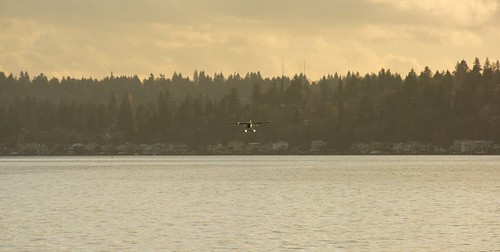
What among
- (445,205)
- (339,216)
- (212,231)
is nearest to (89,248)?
(212,231)

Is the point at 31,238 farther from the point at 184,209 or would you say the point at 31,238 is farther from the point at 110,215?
the point at 184,209

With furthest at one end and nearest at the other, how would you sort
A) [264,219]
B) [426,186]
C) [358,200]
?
[426,186] → [358,200] → [264,219]

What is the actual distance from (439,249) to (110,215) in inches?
1532

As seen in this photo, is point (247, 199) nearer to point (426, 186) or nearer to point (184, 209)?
point (184, 209)

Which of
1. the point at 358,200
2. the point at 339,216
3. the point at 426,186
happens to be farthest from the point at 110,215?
the point at 426,186

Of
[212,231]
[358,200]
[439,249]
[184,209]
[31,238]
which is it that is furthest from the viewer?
[358,200]

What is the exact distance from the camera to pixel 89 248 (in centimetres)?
6844

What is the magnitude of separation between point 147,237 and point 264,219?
17058mm

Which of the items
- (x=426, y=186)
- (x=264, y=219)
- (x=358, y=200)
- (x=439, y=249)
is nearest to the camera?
(x=439, y=249)

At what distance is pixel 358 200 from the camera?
4572 inches

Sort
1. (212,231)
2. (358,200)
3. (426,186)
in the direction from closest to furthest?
(212,231) → (358,200) → (426,186)

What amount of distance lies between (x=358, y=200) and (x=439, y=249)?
1937 inches

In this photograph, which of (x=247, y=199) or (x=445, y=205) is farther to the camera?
(x=247, y=199)

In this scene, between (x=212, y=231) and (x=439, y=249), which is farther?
(x=212, y=231)
